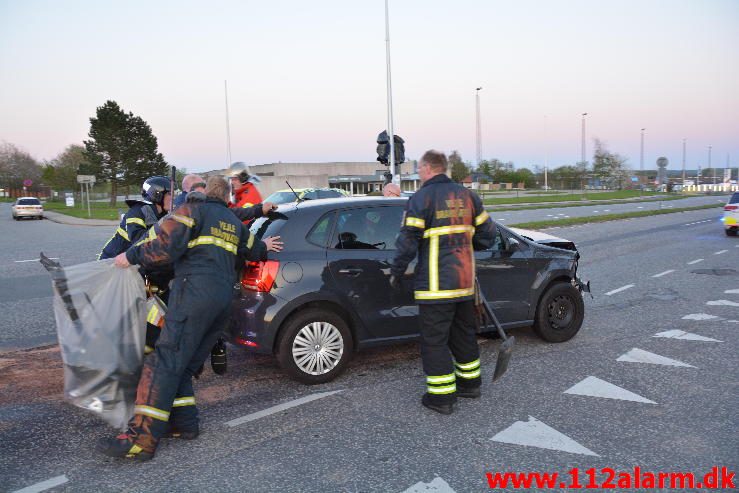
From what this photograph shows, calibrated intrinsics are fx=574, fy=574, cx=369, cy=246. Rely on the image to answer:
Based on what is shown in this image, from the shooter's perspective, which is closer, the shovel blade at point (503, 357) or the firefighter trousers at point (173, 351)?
the firefighter trousers at point (173, 351)

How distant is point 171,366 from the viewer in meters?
3.70

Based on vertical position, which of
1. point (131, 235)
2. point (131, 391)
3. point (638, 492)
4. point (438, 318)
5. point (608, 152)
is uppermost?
point (608, 152)

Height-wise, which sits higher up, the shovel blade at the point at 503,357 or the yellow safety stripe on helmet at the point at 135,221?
the yellow safety stripe on helmet at the point at 135,221

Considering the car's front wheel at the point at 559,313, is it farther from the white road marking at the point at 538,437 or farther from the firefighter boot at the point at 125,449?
the firefighter boot at the point at 125,449

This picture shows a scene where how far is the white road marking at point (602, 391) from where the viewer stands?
4594mm

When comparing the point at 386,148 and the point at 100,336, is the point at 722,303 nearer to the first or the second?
the point at 386,148

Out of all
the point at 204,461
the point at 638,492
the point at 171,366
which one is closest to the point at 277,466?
the point at 204,461

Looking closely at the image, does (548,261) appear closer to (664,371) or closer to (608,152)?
(664,371)

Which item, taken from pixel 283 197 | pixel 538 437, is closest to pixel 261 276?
pixel 538 437

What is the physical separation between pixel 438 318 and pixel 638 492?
1690 mm

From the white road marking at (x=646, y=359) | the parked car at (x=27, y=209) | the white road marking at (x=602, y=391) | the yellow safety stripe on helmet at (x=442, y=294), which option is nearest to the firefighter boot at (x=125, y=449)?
the yellow safety stripe on helmet at (x=442, y=294)

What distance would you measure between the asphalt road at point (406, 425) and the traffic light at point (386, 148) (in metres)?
7.87

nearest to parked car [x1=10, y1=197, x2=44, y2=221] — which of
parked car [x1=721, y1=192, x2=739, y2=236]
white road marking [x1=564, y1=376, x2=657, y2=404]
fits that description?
parked car [x1=721, y1=192, x2=739, y2=236]

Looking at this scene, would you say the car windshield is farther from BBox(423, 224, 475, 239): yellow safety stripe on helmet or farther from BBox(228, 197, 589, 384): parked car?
BBox(423, 224, 475, 239): yellow safety stripe on helmet
